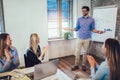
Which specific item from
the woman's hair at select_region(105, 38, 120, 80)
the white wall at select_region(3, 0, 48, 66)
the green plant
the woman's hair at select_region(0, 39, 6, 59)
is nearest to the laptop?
the woman's hair at select_region(105, 38, 120, 80)

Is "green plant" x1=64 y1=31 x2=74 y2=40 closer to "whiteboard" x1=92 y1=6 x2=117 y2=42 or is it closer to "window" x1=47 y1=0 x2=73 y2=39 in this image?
"window" x1=47 y1=0 x2=73 y2=39

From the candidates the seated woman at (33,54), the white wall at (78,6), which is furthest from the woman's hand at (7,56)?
the white wall at (78,6)

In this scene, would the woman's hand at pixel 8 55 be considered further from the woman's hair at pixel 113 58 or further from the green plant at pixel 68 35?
the green plant at pixel 68 35

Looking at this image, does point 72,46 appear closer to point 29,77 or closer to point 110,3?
point 110,3

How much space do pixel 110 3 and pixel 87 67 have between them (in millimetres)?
2015

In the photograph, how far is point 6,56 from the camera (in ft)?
6.23

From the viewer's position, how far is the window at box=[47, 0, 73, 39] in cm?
429

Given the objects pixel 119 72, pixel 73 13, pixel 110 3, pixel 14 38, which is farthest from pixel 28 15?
pixel 119 72

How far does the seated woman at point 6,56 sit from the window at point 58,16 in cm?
234

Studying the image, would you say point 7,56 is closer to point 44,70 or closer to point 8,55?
point 8,55

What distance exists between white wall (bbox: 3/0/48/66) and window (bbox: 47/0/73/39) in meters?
0.53

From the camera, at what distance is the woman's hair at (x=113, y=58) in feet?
4.07

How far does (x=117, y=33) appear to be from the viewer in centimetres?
380

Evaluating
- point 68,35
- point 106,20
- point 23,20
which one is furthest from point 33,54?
point 106,20
